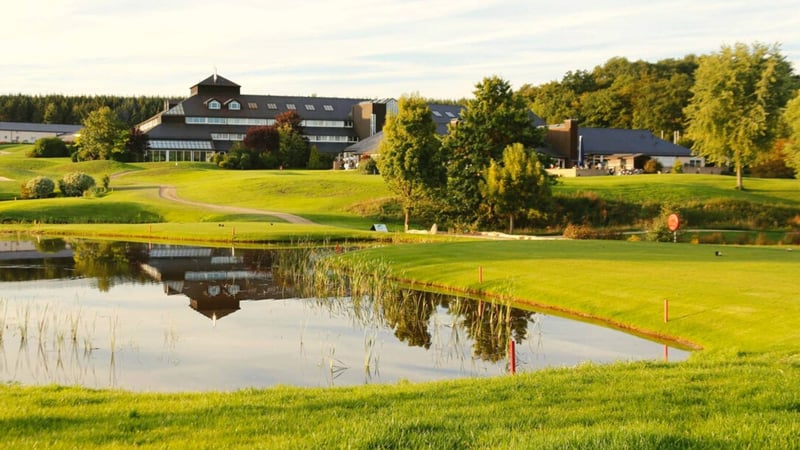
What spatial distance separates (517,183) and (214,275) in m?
27.3

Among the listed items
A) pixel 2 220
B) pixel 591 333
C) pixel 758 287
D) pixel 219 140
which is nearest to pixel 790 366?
pixel 591 333

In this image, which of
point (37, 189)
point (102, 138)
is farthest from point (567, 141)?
point (102, 138)

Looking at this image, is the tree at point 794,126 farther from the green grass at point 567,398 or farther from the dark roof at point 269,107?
the dark roof at point 269,107

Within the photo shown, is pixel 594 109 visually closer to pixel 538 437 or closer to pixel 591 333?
pixel 591 333

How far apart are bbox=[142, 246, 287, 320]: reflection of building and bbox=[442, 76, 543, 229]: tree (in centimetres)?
2018

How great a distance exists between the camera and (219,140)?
123 m

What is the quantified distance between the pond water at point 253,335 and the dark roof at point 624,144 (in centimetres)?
7609

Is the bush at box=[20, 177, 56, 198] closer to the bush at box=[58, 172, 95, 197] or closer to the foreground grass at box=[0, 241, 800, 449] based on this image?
the bush at box=[58, 172, 95, 197]

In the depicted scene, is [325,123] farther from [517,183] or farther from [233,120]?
[517,183]

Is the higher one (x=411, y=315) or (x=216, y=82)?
(x=216, y=82)

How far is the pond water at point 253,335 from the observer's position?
1741 centimetres

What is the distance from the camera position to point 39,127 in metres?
173

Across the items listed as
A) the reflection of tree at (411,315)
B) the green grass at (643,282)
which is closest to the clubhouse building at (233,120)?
the green grass at (643,282)

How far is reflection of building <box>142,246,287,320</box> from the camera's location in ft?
91.4
